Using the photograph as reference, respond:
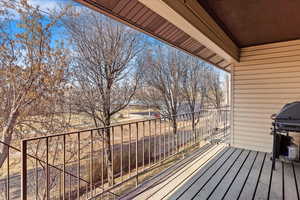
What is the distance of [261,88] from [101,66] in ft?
15.6

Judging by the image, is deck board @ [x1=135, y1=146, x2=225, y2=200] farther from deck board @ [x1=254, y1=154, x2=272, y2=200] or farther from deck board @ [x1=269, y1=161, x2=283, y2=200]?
deck board @ [x1=269, y1=161, x2=283, y2=200]

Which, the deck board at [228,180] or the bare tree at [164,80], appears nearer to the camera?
the deck board at [228,180]

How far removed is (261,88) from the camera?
10.8ft

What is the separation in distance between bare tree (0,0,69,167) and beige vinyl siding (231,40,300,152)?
4.83 meters

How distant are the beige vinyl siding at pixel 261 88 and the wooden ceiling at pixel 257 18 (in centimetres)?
37

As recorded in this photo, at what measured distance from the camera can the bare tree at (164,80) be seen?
283 inches

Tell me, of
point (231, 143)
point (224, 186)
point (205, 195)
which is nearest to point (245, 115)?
point (231, 143)

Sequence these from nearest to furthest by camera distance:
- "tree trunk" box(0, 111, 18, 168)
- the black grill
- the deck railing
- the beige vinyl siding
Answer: the black grill < the beige vinyl siding < "tree trunk" box(0, 111, 18, 168) < the deck railing

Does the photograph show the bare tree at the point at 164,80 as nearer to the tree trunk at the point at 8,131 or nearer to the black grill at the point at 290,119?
the tree trunk at the point at 8,131

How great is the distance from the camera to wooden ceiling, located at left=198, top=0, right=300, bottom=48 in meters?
1.82

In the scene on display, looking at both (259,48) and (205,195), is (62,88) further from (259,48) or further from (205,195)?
(259,48)

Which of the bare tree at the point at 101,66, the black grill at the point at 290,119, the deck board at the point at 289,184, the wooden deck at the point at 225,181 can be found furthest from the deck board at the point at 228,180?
the bare tree at the point at 101,66

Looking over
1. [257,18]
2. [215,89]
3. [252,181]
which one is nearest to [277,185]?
[252,181]

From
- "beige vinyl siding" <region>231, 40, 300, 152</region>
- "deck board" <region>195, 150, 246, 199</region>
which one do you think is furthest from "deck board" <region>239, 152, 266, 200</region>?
"beige vinyl siding" <region>231, 40, 300, 152</region>
